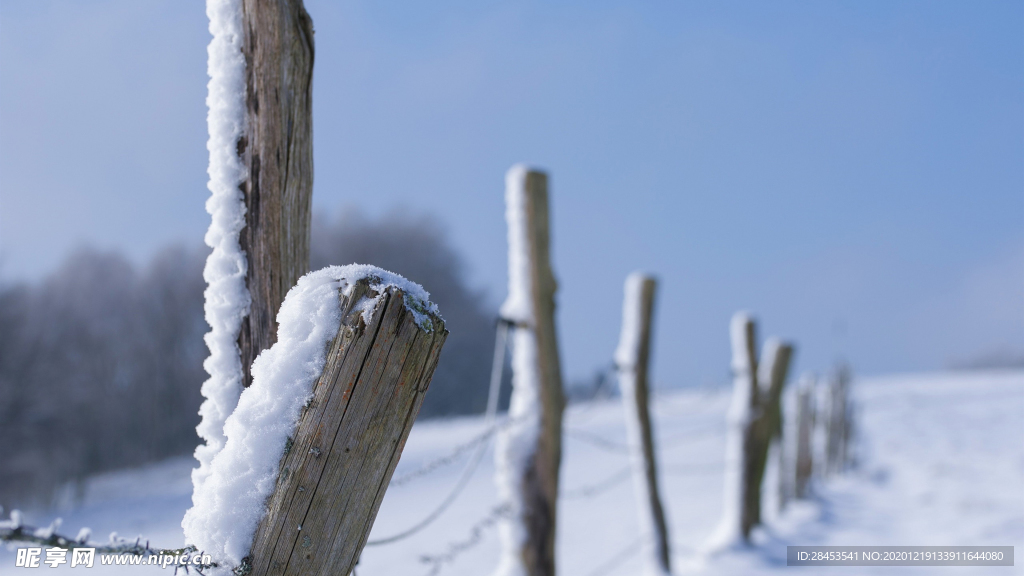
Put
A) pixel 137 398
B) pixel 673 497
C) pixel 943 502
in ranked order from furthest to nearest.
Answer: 1. pixel 137 398
2. pixel 673 497
3. pixel 943 502

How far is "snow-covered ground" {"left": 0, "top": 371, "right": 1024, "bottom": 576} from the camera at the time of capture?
504cm

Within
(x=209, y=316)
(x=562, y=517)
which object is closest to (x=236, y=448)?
(x=209, y=316)

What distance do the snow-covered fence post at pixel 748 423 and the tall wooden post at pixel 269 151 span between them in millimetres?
5057

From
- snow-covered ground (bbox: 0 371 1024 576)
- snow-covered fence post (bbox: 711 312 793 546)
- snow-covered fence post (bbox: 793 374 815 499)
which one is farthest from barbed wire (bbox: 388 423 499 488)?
snow-covered fence post (bbox: 793 374 815 499)

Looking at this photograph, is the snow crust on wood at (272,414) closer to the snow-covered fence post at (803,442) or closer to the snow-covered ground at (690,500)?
the snow-covered ground at (690,500)

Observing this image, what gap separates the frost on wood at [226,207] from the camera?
149 cm

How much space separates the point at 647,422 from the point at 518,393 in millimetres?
1607

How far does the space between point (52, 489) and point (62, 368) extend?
4010 millimetres

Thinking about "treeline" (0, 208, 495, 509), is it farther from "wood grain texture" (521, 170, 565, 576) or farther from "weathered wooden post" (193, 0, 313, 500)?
"weathered wooden post" (193, 0, 313, 500)

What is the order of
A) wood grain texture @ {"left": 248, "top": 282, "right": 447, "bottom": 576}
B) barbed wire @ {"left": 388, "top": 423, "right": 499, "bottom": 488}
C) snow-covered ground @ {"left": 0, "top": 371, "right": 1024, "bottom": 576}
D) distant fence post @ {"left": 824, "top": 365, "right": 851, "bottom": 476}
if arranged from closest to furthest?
wood grain texture @ {"left": 248, "top": 282, "right": 447, "bottom": 576} → barbed wire @ {"left": 388, "top": 423, "right": 499, "bottom": 488} → snow-covered ground @ {"left": 0, "top": 371, "right": 1024, "bottom": 576} → distant fence post @ {"left": 824, "top": 365, "right": 851, "bottom": 476}

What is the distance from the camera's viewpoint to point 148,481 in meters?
14.1

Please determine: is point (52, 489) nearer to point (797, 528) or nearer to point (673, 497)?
point (673, 497)

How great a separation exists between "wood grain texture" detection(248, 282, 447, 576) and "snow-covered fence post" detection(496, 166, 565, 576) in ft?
6.99

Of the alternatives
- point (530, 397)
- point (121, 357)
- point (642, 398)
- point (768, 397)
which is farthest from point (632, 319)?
point (121, 357)
